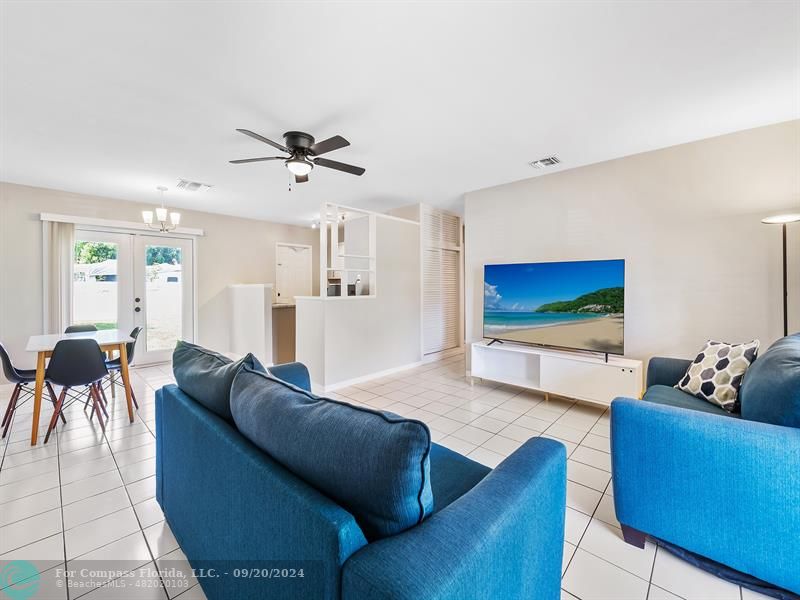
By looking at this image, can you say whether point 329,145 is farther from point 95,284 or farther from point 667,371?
point 95,284

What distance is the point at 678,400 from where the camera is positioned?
2.01m

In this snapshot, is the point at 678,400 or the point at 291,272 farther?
the point at 291,272

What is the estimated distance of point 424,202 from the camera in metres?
4.95

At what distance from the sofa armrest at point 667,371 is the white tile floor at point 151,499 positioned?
60cm

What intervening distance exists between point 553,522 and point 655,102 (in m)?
2.73

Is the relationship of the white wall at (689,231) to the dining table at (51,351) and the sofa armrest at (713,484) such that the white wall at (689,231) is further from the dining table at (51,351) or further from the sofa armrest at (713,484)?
the dining table at (51,351)

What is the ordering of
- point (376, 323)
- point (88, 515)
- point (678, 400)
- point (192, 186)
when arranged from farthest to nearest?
point (376, 323) → point (192, 186) → point (678, 400) → point (88, 515)

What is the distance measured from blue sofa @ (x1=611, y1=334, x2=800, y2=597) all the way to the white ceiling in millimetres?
1671

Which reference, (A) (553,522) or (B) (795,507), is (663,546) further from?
(A) (553,522)

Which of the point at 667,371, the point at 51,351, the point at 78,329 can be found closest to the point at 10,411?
the point at 51,351

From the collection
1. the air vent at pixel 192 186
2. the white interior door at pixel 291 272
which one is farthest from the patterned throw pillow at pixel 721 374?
the white interior door at pixel 291 272

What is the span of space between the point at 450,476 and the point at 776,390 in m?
1.34

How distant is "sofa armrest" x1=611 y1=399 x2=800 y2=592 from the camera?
1222 mm

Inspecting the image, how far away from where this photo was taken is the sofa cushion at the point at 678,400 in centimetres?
188
